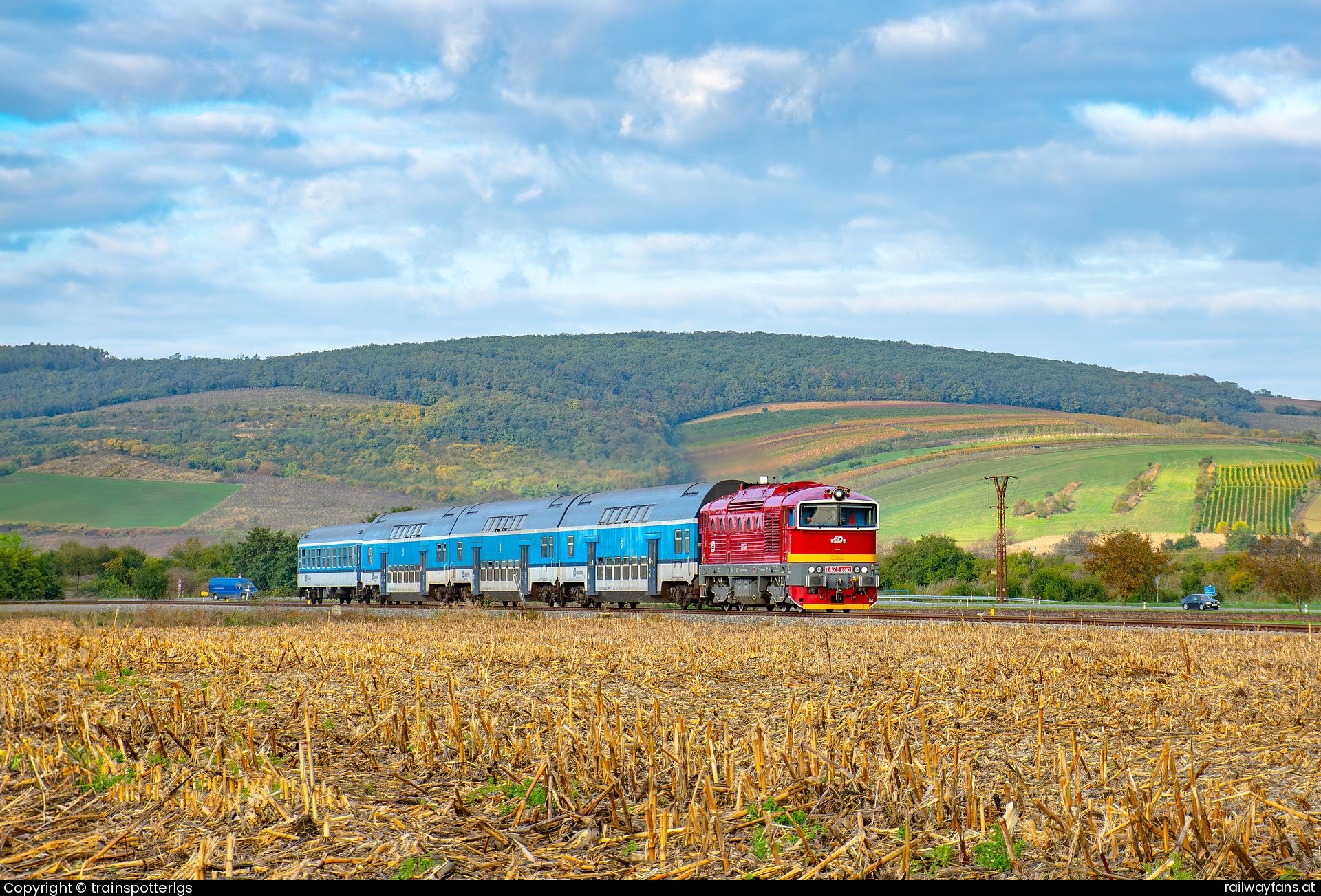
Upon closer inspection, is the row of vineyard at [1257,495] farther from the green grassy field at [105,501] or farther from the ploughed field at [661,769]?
the green grassy field at [105,501]

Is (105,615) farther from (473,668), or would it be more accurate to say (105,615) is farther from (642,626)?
(473,668)

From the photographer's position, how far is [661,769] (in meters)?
11.2

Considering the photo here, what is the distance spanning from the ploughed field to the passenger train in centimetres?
2115

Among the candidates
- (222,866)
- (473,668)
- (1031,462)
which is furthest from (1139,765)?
(1031,462)

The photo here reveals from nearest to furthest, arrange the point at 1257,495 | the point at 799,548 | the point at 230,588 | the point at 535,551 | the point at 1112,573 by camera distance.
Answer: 1. the point at 799,548
2. the point at 535,551
3. the point at 1112,573
4. the point at 230,588
5. the point at 1257,495

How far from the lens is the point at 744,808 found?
30.2 ft

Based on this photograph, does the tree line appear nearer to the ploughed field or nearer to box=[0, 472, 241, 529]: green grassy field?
the ploughed field

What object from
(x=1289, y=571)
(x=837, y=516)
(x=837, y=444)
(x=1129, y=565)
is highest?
(x=837, y=444)

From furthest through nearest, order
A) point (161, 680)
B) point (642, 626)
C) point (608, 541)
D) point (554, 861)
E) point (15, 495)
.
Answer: point (15, 495) < point (608, 541) < point (642, 626) < point (161, 680) < point (554, 861)

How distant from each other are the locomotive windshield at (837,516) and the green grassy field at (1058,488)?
89944 millimetres

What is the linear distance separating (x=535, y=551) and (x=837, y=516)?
20100 millimetres

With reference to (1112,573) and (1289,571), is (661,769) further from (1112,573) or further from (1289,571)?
(1112,573)

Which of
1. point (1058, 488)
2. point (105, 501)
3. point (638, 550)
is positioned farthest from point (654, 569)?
point (105, 501)

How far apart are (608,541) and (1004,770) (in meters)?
41.9
